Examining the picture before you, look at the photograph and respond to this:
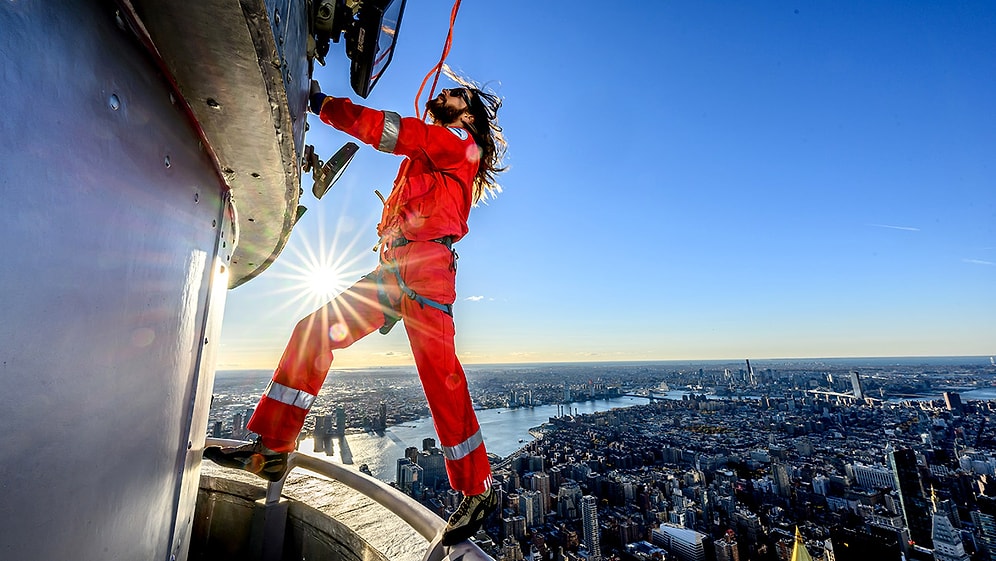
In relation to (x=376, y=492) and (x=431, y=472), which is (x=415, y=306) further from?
(x=431, y=472)

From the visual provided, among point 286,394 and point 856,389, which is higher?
point 286,394

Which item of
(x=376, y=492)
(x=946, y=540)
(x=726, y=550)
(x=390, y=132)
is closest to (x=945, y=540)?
(x=946, y=540)

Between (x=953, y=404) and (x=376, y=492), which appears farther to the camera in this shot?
(x=953, y=404)

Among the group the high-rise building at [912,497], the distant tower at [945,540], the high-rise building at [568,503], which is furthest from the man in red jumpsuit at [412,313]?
the high-rise building at [912,497]

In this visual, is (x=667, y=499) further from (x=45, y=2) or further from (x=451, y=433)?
(x=45, y=2)

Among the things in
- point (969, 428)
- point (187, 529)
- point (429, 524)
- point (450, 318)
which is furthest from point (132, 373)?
point (969, 428)

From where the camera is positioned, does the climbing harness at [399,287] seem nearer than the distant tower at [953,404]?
Yes

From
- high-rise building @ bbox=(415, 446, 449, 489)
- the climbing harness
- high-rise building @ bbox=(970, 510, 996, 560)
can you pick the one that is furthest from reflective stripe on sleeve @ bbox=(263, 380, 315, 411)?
high-rise building @ bbox=(970, 510, 996, 560)

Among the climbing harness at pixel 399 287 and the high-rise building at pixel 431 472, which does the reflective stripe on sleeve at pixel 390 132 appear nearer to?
the climbing harness at pixel 399 287
